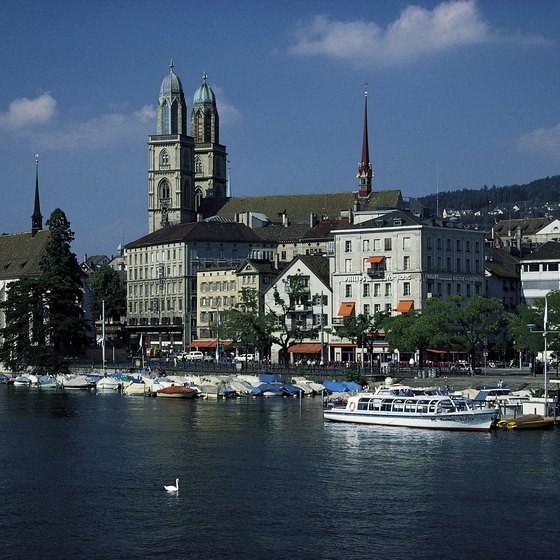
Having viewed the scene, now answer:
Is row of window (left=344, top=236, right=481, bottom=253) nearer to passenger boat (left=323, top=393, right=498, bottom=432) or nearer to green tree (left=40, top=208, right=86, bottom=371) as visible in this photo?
green tree (left=40, top=208, right=86, bottom=371)

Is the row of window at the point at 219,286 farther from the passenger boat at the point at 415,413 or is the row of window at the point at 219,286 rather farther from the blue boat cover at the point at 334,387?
the passenger boat at the point at 415,413

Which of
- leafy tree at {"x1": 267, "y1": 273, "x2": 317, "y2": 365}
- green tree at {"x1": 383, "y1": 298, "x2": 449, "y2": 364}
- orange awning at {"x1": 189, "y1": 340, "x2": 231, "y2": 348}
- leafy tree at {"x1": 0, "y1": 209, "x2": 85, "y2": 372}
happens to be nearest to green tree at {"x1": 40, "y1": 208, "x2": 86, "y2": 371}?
leafy tree at {"x1": 0, "y1": 209, "x2": 85, "y2": 372}

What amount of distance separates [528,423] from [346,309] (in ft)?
Answer: 206

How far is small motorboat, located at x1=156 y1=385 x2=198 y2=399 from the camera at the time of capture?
399 ft

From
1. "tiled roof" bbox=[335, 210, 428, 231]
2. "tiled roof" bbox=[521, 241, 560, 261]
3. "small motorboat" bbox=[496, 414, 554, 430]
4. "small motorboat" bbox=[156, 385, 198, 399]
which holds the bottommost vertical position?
"small motorboat" bbox=[496, 414, 554, 430]

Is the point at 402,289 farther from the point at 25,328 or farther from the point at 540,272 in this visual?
the point at 25,328

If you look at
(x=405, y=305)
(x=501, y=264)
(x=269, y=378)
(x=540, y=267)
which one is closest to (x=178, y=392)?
(x=269, y=378)

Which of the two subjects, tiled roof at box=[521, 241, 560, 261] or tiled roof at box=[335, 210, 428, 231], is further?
tiled roof at box=[521, 241, 560, 261]

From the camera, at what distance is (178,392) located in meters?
122

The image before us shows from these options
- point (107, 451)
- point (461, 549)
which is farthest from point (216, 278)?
point (461, 549)

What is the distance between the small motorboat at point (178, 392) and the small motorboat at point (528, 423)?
136 ft

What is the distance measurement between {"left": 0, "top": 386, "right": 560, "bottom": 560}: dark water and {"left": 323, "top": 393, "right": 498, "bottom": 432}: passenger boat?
145 cm

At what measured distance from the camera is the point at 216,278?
184000 millimetres

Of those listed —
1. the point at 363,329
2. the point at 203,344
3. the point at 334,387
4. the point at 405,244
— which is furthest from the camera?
the point at 203,344
